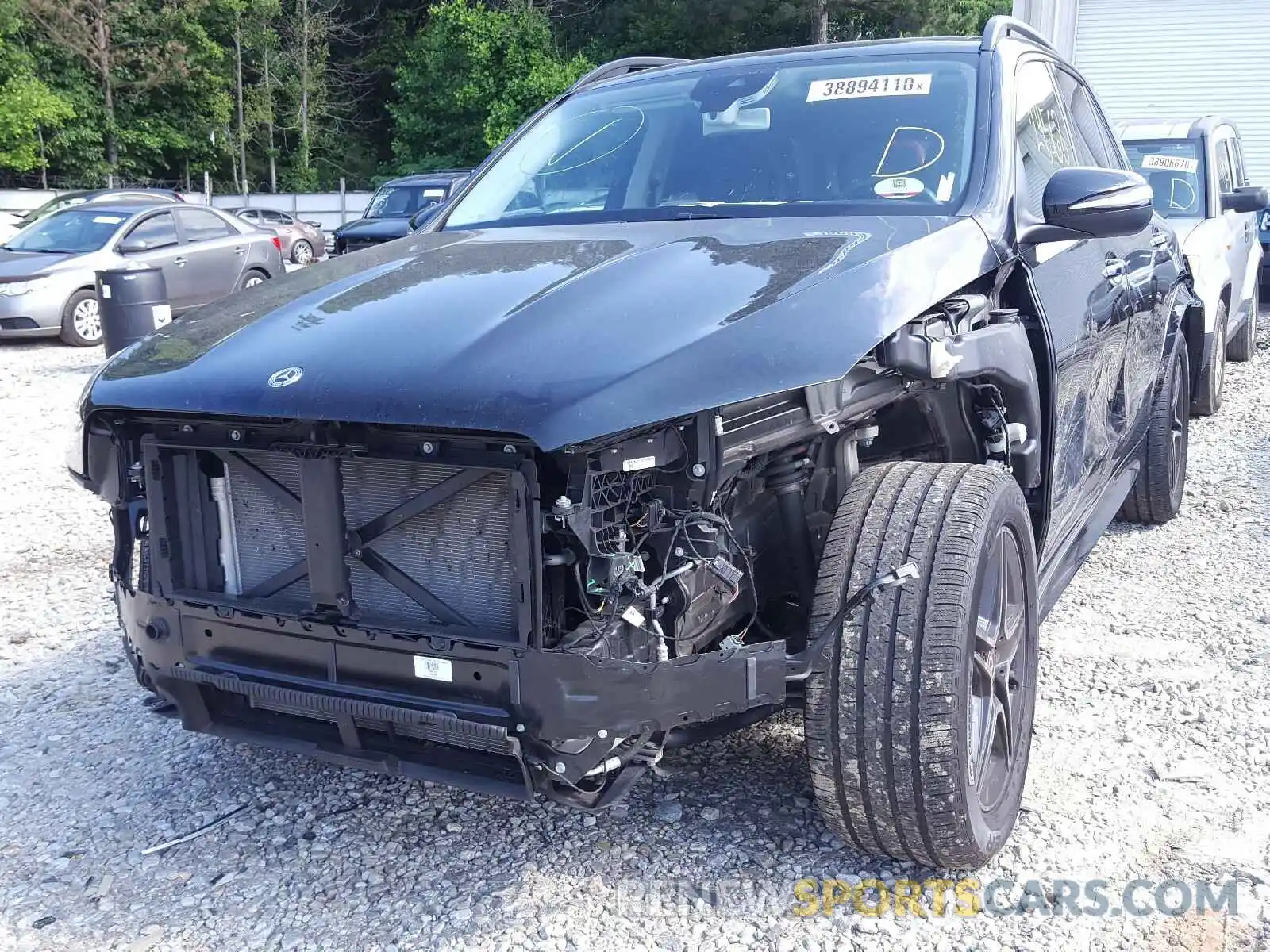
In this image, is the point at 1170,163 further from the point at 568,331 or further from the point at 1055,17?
the point at 1055,17

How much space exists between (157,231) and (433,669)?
12.0m

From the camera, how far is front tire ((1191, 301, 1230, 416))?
7105 millimetres

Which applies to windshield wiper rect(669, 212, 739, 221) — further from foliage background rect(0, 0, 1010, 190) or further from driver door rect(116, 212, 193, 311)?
foliage background rect(0, 0, 1010, 190)

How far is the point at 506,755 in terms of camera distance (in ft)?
7.88

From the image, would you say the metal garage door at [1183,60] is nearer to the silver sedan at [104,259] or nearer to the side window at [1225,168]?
the side window at [1225,168]

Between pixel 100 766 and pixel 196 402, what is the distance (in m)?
1.51

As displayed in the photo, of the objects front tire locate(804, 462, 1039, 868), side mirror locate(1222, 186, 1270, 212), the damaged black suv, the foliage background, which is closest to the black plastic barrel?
the damaged black suv

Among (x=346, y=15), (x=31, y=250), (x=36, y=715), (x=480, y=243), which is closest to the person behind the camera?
(x=480, y=243)

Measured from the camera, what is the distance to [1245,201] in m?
7.11

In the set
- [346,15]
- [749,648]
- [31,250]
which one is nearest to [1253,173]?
[31,250]

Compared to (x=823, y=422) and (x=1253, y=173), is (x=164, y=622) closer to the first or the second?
(x=823, y=422)

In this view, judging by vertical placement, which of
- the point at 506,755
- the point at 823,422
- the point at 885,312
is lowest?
the point at 506,755

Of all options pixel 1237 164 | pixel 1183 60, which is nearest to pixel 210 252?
pixel 1237 164

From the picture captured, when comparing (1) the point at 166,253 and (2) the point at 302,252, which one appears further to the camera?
(2) the point at 302,252
